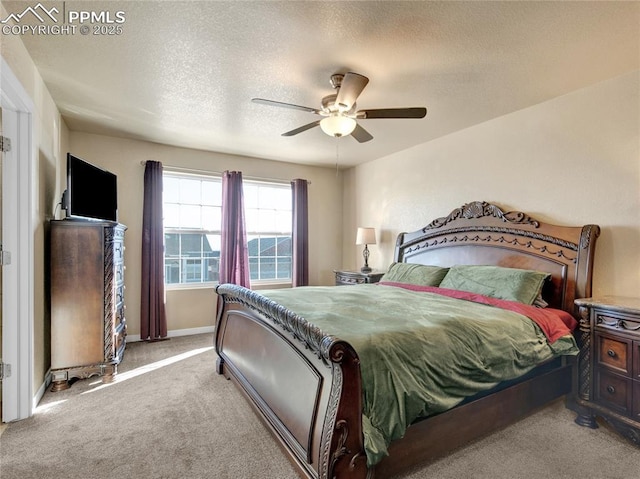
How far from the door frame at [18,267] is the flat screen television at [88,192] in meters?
0.50

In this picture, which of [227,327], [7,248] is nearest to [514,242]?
[227,327]

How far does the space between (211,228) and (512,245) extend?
382 centimetres

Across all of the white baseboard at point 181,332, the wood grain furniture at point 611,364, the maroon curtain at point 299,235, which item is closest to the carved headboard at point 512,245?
the wood grain furniture at point 611,364

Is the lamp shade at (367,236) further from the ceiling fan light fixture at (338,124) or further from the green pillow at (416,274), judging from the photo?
the ceiling fan light fixture at (338,124)

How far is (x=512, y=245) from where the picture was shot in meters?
3.19

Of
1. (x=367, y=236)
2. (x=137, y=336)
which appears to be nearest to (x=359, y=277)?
(x=367, y=236)

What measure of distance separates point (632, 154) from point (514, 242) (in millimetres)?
1087

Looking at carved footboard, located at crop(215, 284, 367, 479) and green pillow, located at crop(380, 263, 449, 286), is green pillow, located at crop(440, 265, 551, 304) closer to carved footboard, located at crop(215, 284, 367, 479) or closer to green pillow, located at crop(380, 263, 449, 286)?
green pillow, located at crop(380, 263, 449, 286)

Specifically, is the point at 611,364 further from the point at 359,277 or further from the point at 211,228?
the point at 211,228

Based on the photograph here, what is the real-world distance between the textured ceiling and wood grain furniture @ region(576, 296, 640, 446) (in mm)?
1777

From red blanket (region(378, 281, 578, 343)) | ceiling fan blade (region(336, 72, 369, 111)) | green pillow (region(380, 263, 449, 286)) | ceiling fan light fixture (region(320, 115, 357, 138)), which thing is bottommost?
red blanket (region(378, 281, 578, 343))

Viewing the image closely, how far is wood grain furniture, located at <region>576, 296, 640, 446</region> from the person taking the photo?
209cm

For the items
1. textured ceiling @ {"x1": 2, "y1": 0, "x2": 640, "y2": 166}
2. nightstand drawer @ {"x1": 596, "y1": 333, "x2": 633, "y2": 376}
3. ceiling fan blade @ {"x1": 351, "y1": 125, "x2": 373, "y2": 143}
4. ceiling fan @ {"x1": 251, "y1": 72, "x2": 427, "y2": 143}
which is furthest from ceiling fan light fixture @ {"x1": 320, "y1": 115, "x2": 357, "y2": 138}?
nightstand drawer @ {"x1": 596, "y1": 333, "x2": 633, "y2": 376}

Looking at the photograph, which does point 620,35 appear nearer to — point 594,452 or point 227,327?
point 594,452
